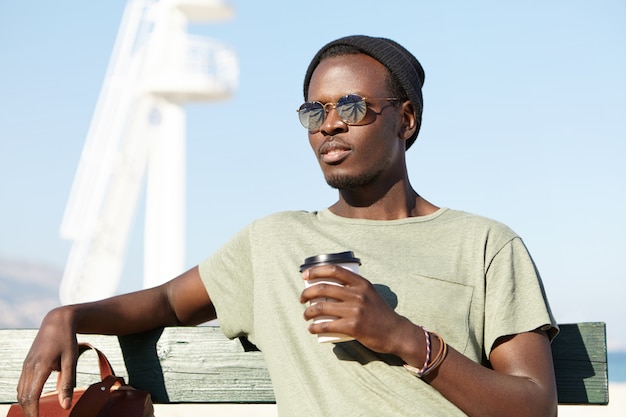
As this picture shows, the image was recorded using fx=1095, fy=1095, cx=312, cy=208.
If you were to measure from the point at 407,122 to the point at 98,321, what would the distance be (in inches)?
50.9

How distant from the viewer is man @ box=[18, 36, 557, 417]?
322 cm

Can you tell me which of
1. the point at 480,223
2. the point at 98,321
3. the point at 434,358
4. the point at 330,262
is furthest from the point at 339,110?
the point at 98,321

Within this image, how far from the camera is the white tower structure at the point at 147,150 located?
24.9 meters

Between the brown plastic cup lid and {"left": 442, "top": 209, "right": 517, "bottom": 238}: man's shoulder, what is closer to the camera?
the brown plastic cup lid

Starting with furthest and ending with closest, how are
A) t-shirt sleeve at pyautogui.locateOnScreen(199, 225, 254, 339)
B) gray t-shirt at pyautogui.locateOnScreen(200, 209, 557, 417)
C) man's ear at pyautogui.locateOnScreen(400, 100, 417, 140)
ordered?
man's ear at pyautogui.locateOnScreen(400, 100, 417, 140)
t-shirt sleeve at pyautogui.locateOnScreen(199, 225, 254, 339)
gray t-shirt at pyautogui.locateOnScreen(200, 209, 557, 417)

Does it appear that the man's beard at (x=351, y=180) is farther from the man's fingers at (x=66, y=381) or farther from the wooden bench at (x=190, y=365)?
the man's fingers at (x=66, y=381)

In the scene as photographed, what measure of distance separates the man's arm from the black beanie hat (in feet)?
2.92

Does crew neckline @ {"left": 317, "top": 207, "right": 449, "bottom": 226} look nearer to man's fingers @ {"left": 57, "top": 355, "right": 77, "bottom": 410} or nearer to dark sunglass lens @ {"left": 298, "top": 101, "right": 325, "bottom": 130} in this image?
dark sunglass lens @ {"left": 298, "top": 101, "right": 325, "bottom": 130}

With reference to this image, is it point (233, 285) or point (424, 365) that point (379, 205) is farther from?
point (424, 365)

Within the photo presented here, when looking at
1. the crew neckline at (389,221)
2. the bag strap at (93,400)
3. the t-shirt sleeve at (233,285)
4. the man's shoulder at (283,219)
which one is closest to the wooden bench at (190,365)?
the t-shirt sleeve at (233,285)

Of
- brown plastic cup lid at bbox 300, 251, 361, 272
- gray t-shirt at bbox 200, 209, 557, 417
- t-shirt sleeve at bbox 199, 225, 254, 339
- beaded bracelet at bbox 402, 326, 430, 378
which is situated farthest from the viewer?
t-shirt sleeve at bbox 199, 225, 254, 339

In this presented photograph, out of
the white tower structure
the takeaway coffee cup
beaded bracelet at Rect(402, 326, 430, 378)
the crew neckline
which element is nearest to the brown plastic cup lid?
the takeaway coffee cup

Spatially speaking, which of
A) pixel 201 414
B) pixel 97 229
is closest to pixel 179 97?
pixel 97 229

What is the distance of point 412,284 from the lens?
3.49m
